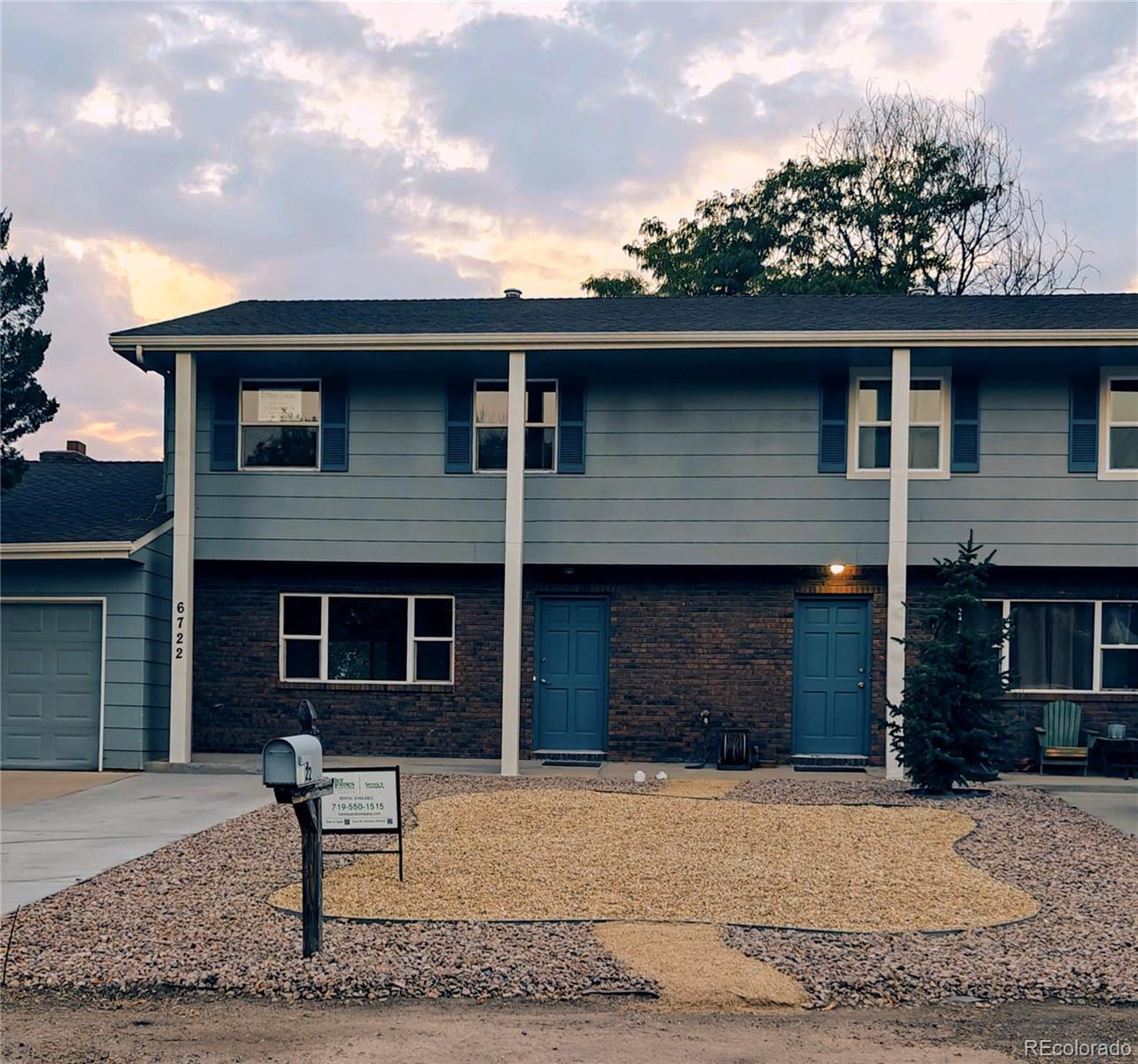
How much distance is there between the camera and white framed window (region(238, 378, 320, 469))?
16.5m

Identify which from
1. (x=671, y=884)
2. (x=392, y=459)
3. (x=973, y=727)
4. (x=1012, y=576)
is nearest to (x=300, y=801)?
(x=671, y=884)

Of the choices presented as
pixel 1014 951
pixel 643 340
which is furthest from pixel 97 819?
pixel 1014 951

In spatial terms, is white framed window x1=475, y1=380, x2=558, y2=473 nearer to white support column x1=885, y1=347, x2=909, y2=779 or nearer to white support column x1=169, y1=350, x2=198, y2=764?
white support column x1=169, y1=350, x2=198, y2=764

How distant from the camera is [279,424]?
16594 millimetres

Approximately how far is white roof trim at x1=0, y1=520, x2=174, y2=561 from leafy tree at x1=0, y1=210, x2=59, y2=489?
1.19 meters

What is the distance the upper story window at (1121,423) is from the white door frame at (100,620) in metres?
12.5

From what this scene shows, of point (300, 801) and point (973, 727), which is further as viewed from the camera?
point (973, 727)

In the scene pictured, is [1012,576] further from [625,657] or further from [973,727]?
[625,657]

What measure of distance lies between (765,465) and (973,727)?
4218 mm

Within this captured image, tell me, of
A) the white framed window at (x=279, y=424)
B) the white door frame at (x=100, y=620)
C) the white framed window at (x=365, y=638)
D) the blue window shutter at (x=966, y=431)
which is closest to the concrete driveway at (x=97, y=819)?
the white door frame at (x=100, y=620)

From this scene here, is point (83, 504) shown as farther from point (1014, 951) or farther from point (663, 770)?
point (1014, 951)

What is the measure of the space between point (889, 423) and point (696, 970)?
34.2 ft

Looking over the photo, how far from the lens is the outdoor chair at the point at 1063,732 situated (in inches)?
614

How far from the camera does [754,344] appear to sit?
48.8ft
